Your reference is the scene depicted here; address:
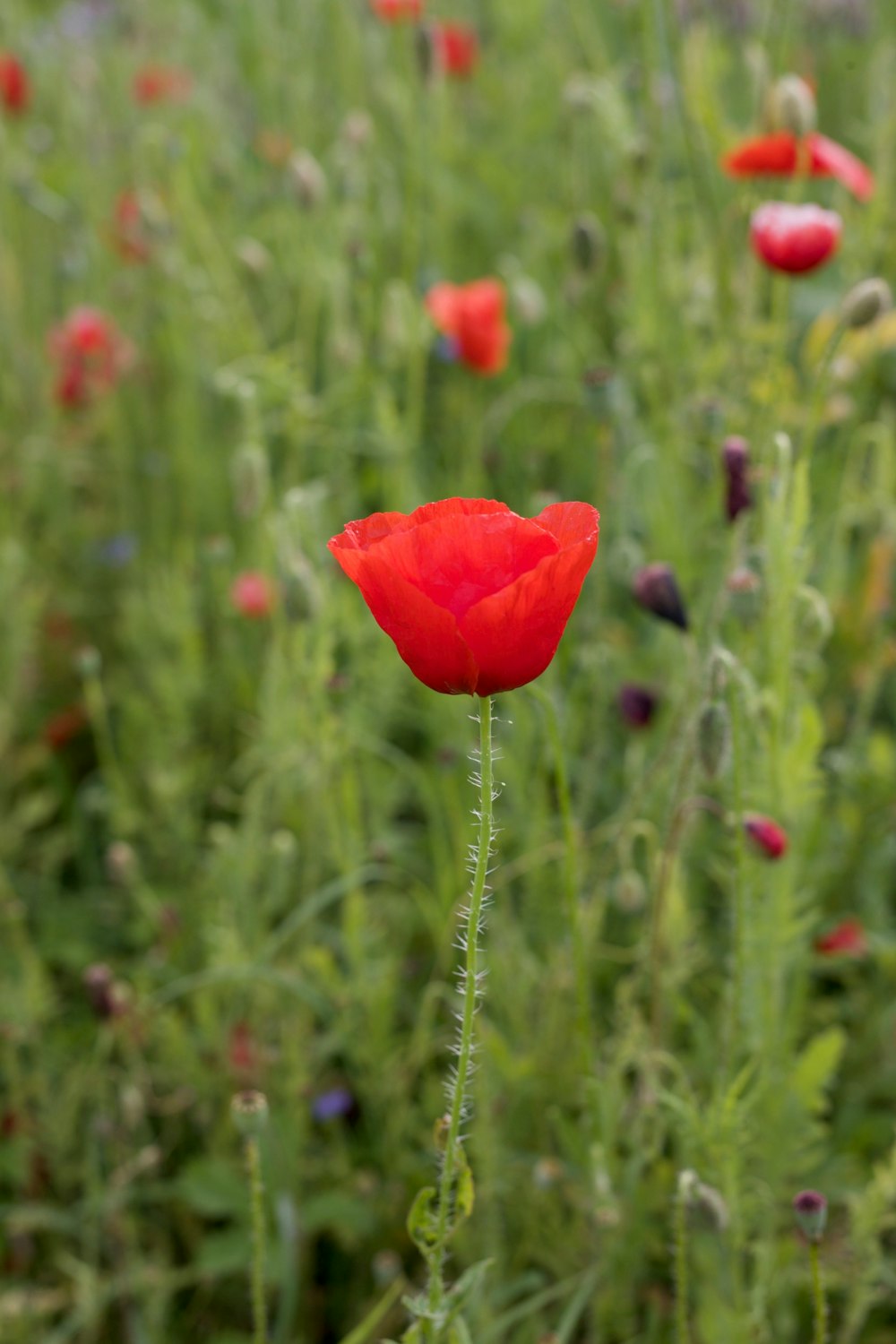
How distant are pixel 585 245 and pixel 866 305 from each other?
576 mm

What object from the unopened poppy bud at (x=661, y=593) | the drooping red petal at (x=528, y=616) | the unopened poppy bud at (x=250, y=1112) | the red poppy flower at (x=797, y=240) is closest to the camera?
the drooping red petal at (x=528, y=616)

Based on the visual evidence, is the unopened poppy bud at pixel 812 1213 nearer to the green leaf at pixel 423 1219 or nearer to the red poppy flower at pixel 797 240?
the green leaf at pixel 423 1219

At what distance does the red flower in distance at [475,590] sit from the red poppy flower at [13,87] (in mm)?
2511

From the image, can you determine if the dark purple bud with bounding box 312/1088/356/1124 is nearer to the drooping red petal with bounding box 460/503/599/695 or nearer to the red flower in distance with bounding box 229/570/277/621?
the red flower in distance with bounding box 229/570/277/621

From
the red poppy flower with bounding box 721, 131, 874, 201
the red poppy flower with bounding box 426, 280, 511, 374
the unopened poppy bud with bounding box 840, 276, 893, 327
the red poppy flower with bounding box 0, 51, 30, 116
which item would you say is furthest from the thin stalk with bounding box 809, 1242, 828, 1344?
the red poppy flower with bounding box 0, 51, 30, 116

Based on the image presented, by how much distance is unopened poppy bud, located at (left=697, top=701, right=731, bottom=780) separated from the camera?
1.17 m

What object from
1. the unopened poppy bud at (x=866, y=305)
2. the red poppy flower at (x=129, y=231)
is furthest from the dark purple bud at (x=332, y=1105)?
the red poppy flower at (x=129, y=231)

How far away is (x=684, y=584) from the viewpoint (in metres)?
1.78

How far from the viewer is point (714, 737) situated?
1.18 meters

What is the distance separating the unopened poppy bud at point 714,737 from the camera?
1165 millimetres

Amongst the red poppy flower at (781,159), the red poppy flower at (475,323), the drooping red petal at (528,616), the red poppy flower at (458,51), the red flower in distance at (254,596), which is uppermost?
the red poppy flower at (458,51)

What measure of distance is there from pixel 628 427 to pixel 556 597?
1245 millimetres

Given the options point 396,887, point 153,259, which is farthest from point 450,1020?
point 153,259

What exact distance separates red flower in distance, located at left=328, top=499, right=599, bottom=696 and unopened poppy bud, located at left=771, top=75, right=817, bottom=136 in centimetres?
110
